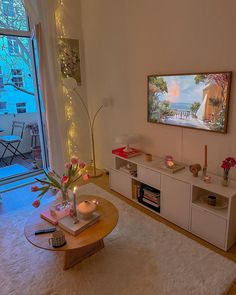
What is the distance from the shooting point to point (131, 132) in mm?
3344

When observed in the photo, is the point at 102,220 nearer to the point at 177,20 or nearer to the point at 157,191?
the point at 157,191

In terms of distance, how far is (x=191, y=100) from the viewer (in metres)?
2.44

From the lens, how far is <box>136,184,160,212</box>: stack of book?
2684 millimetres

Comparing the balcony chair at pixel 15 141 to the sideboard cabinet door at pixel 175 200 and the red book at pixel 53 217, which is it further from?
the sideboard cabinet door at pixel 175 200

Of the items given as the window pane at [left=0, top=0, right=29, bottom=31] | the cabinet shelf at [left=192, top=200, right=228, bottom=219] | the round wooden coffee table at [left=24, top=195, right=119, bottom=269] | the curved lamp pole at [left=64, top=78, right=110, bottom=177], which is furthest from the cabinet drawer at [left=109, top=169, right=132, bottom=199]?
the window pane at [left=0, top=0, right=29, bottom=31]

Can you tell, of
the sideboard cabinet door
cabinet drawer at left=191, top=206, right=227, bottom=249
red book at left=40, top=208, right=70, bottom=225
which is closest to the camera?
red book at left=40, top=208, right=70, bottom=225

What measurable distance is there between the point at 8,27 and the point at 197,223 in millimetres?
3499

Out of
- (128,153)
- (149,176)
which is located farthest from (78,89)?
(149,176)

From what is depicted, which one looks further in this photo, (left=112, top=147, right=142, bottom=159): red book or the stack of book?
(left=112, top=147, right=142, bottom=159): red book

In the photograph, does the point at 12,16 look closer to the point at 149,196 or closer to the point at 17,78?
the point at 17,78

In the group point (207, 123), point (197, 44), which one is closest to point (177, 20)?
point (197, 44)

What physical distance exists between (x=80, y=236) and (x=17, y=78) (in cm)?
353

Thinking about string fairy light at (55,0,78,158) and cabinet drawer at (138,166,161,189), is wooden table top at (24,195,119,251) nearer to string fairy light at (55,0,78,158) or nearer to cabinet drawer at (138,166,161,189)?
cabinet drawer at (138,166,161,189)

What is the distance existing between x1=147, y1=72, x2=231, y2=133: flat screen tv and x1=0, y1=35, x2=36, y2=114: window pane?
230 cm
